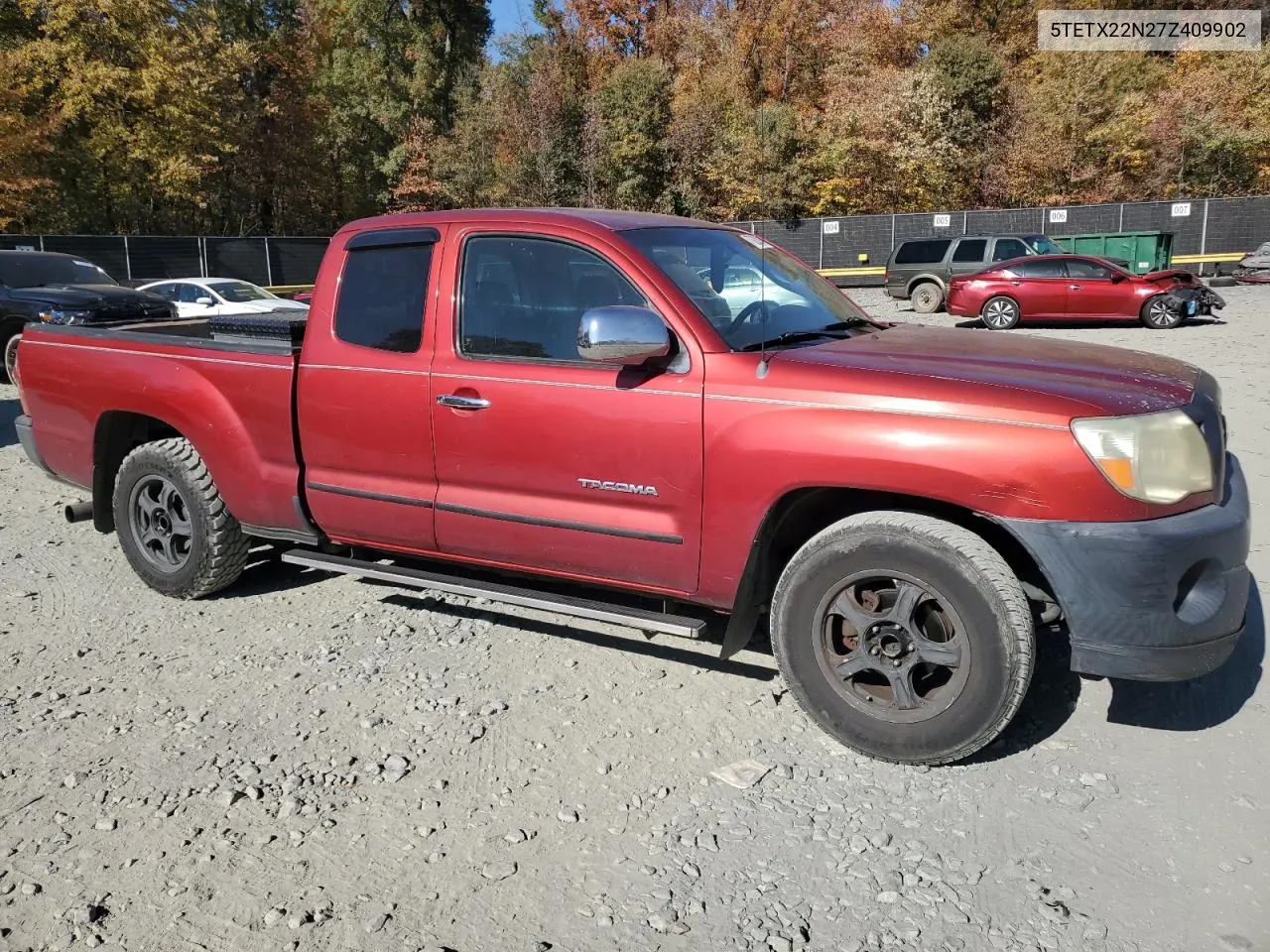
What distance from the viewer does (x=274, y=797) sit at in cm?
318

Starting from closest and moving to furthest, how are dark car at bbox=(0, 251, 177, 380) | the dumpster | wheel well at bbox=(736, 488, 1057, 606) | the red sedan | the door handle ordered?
wheel well at bbox=(736, 488, 1057, 606) → the door handle → dark car at bbox=(0, 251, 177, 380) → the red sedan → the dumpster

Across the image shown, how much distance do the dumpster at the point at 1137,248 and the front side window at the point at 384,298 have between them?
23.0 m

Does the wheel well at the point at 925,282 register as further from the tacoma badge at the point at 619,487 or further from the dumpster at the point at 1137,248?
the tacoma badge at the point at 619,487

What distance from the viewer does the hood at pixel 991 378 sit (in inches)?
118

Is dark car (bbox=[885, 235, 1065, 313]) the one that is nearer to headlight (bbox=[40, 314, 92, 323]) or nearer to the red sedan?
the red sedan

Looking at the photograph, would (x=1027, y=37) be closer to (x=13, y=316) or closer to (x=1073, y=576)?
(x=13, y=316)

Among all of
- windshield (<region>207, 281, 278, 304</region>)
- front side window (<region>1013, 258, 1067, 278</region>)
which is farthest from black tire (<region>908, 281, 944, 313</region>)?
windshield (<region>207, 281, 278, 304</region>)

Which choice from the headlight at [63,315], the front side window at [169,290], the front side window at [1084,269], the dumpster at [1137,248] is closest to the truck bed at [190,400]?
the headlight at [63,315]

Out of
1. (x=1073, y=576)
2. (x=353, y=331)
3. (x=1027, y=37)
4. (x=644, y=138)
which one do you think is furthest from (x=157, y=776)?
(x=1027, y=37)

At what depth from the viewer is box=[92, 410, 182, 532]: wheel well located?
509cm

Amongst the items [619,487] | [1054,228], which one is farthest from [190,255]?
[619,487]

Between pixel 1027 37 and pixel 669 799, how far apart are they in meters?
44.3

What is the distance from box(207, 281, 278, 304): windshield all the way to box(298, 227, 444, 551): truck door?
14.7 m

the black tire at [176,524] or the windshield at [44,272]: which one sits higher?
the windshield at [44,272]
